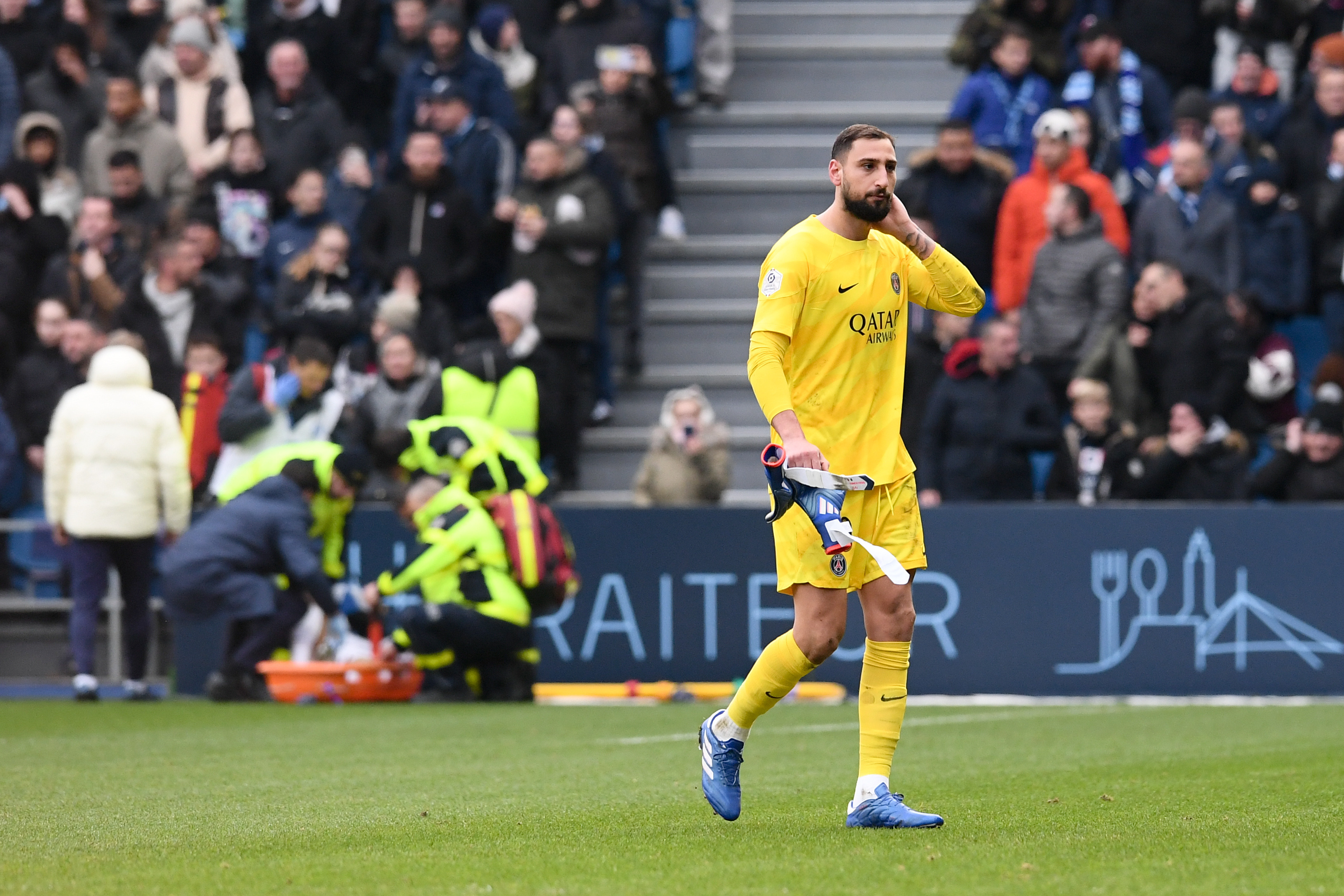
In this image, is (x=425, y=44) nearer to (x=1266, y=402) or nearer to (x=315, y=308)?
(x=315, y=308)

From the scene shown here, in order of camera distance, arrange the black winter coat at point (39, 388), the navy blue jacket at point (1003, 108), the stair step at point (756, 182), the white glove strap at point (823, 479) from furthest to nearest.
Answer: the stair step at point (756, 182)
the navy blue jacket at point (1003, 108)
the black winter coat at point (39, 388)
the white glove strap at point (823, 479)

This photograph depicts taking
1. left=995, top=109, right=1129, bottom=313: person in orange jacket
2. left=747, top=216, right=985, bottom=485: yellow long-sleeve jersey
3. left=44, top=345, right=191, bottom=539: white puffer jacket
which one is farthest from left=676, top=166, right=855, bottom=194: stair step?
left=747, top=216, right=985, bottom=485: yellow long-sleeve jersey

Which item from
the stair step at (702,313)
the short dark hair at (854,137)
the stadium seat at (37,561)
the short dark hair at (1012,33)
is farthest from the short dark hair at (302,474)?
the short dark hair at (854,137)

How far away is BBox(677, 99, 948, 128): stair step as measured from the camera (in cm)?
1975

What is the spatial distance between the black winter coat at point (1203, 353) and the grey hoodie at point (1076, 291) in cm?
52

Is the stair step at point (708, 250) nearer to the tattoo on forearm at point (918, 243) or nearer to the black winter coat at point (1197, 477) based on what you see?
the black winter coat at point (1197, 477)

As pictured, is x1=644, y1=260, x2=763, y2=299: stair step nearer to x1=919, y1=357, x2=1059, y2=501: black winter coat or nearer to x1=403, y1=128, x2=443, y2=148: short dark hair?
x1=403, y1=128, x2=443, y2=148: short dark hair

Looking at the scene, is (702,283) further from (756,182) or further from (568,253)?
(568,253)

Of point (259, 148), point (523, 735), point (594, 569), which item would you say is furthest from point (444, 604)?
point (259, 148)

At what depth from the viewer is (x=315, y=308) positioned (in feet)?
53.5

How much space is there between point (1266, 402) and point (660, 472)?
177 inches

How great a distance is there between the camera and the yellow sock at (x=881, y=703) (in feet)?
22.7

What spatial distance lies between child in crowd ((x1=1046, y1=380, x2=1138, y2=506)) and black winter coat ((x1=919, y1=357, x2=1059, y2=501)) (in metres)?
0.19

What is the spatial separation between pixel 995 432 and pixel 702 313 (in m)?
4.36
